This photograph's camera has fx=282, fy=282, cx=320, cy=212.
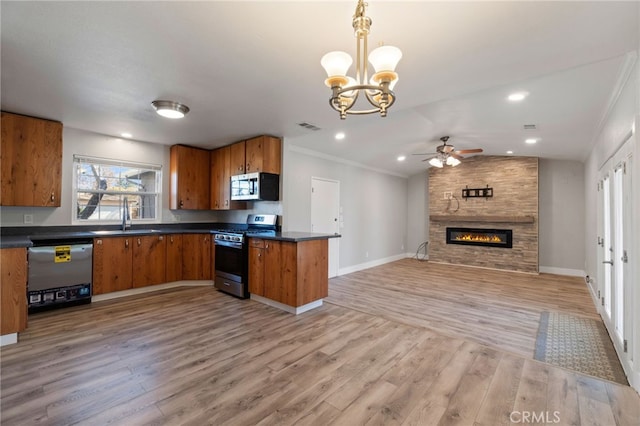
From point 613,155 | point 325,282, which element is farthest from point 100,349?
point 613,155

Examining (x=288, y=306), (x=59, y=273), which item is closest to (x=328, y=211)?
(x=288, y=306)

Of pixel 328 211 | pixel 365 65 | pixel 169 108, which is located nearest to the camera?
pixel 365 65

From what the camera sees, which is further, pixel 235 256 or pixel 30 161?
pixel 235 256

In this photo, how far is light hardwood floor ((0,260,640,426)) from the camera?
182cm

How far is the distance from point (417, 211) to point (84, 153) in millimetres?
7684

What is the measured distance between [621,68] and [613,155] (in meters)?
0.97

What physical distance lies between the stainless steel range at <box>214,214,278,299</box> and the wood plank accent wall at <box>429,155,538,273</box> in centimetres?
497

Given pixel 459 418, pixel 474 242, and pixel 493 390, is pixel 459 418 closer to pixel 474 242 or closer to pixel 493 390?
pixel 493 390

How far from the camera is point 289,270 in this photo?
3.61 m

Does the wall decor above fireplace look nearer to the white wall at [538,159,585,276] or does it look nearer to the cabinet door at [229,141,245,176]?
the white wall at [538,159,585,276]

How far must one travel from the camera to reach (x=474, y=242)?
277 inches

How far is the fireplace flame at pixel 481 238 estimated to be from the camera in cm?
675

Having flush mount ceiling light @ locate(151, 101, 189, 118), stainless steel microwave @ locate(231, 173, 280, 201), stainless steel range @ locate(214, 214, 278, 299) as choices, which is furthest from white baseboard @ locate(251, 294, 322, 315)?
flush mount ceiling light @ locate(151, 101, 189, 118)

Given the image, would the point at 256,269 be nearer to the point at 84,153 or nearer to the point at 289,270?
the point at 289,270
